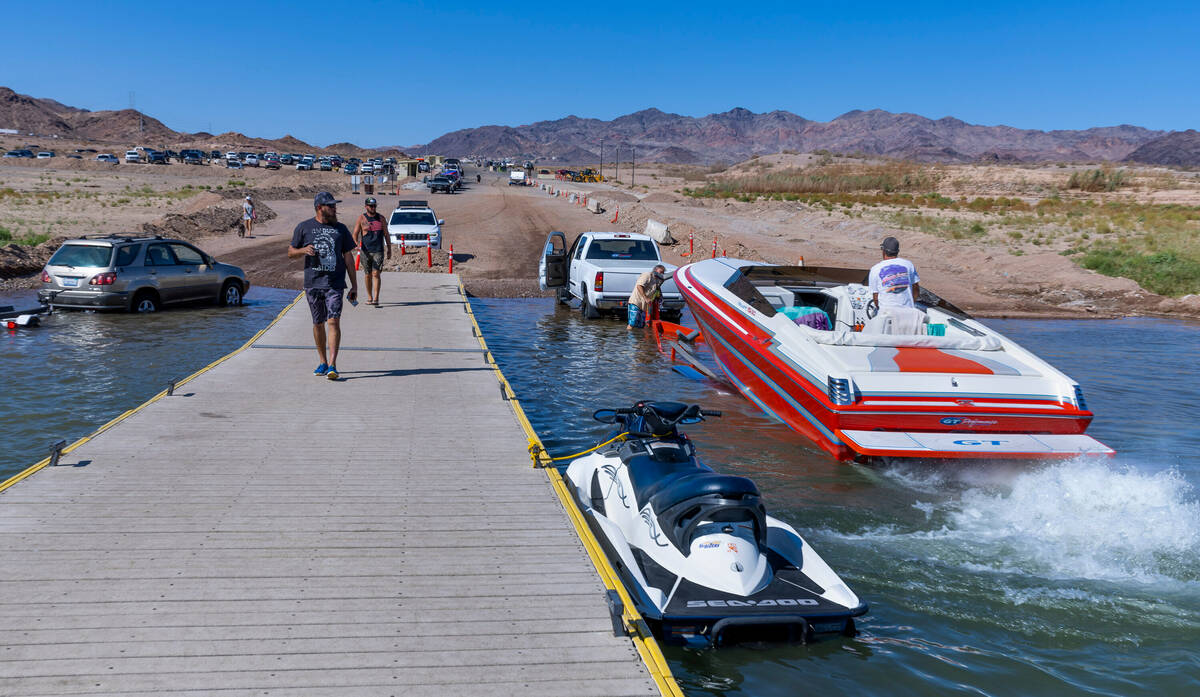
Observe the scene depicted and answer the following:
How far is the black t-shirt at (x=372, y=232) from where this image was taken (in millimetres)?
14703

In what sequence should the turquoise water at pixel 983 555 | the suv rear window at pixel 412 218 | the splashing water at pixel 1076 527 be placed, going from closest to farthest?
the turquoise water at pixel 983 555
the splashing water at pixel 1076 527
the suv rear window at pixel 412 218

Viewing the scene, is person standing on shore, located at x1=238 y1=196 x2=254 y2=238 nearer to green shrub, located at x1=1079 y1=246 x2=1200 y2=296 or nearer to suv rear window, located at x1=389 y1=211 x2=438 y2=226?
suv rear window, located at x1=389 y1=211 x2=438 y2=226

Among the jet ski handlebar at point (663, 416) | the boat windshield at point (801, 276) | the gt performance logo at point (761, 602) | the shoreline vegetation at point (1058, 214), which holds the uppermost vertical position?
the shoreline vegetation at point (1058, 214)

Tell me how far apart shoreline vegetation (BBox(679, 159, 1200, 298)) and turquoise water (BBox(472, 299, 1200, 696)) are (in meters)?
17.2

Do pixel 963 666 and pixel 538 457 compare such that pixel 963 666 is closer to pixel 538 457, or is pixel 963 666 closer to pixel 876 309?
pixel 538 457

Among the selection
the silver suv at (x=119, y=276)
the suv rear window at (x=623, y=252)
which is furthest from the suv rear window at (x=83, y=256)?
the suv rear window at (x=623, y=252)

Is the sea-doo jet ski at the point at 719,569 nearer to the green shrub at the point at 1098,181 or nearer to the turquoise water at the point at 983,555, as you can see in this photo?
the turquoise water at the point at 983,555

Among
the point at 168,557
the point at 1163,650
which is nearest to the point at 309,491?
the point at 168,557

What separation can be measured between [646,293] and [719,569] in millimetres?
11810

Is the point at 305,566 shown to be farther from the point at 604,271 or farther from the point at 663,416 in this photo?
the point at 604,271

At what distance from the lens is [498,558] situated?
5.20 m

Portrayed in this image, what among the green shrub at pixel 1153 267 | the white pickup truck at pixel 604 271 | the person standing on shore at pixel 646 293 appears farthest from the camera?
the green shrub at pixel 1153 267

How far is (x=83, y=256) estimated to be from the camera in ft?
52.5

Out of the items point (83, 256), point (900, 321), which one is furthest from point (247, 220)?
point (900, 321)
